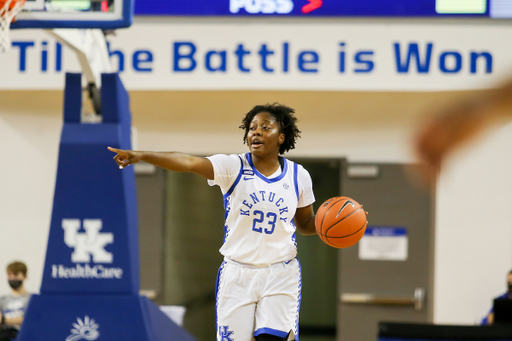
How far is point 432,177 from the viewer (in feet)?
24.3

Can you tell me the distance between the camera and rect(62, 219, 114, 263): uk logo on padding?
15.1ft

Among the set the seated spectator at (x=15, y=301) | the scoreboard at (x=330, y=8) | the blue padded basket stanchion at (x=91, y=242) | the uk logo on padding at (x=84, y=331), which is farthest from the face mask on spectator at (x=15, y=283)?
the scoreboard at (x=330, y=8)

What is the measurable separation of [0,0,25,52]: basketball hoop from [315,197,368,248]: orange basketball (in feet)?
8.53

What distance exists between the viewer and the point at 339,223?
11.1 feet

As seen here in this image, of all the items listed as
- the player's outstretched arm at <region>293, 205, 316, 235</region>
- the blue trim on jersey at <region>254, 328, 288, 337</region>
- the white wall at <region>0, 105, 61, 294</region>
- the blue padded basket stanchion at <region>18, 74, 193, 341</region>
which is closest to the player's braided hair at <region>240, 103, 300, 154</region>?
the player's outstretched arm at <region>293, 205, 316, 235</region>

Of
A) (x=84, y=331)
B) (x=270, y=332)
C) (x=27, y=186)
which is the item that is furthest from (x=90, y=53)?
(x=27, y=186)

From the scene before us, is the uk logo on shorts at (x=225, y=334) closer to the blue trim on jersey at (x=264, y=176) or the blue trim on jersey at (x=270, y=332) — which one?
the blue trim on jersey at (x=270, y=332)

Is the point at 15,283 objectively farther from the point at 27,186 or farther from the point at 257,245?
the point at 257,245

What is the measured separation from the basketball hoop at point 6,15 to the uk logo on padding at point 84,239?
1419mm

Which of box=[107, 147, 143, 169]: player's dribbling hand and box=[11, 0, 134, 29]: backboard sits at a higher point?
box=[11, 0, 134, 29]: backboard

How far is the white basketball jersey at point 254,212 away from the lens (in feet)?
10.4

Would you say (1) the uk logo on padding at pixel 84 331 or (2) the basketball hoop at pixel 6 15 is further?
(1) the uk logo on padding at pixel 84 331

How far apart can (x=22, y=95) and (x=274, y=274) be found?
569cm

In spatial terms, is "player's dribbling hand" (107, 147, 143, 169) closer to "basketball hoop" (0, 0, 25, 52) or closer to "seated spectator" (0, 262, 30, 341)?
"basketball hoop" (0, 0, 25, 52)
